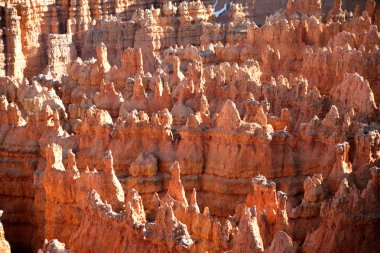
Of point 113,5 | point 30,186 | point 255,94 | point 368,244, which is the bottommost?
point 368,244

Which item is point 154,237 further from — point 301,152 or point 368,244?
point 301,152

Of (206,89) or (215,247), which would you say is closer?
(215,247)

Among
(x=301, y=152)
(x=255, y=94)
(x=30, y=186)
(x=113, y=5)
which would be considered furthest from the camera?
(x=113, y=5)

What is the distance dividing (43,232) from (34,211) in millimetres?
818

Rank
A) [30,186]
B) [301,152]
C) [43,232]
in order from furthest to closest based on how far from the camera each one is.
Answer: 1. [30,186]
2. [43,232]
3. [301,152]

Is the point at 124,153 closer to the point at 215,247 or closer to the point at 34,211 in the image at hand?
the point at 34,211

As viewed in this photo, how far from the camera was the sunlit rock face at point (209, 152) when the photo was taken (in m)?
12.2

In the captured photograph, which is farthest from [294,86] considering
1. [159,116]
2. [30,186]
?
[30,186]

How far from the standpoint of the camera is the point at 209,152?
1675 cm

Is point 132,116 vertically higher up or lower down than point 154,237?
higher up

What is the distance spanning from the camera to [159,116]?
58.0 feet

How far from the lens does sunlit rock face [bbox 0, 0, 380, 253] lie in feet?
40.2

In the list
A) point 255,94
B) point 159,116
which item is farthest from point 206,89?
point 159,116

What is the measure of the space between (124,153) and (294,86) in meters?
4.30
